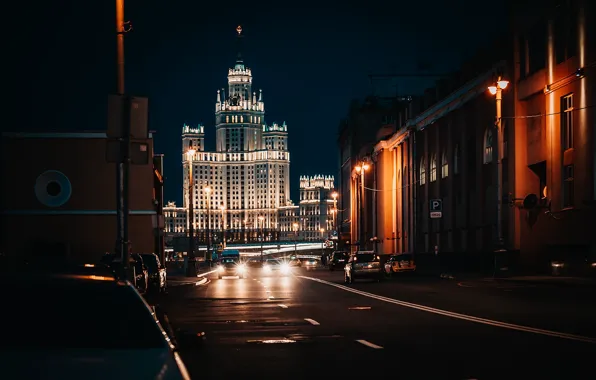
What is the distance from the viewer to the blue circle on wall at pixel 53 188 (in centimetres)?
6525

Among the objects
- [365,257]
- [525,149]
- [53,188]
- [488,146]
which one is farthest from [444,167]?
[53,188]

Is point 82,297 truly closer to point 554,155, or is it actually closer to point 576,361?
point 576,361

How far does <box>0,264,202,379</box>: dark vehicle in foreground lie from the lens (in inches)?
217

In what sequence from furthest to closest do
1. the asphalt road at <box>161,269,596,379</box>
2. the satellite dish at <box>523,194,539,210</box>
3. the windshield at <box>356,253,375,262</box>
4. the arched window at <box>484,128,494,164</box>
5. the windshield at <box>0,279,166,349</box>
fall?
the arched window at <box>484,128,494,164</box>, the satellite dish at <box>523,194,539,210</box>, the windshield at <box>356,253,375,262</box>, the asphalt road at <box>161,269,596,379</box>, the windshield at <box>0,279,166,349</box>

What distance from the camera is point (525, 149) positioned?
57.7 meters

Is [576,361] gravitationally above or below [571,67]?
below

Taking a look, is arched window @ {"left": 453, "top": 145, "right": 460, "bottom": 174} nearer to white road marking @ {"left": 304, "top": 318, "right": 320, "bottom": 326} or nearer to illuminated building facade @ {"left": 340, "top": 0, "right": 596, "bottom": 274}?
illuminated building facade @ {"left": 340, "top": 0, "right": 596, "bottom": 274}

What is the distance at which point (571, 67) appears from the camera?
4906 cm

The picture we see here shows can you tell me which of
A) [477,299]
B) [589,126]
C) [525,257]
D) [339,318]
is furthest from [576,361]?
[525,257]

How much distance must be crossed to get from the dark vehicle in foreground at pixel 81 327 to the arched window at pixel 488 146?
59618mm

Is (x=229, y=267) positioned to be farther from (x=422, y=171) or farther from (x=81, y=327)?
(x=81, y=327)

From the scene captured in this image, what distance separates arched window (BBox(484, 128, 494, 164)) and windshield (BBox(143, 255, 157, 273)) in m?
31.5

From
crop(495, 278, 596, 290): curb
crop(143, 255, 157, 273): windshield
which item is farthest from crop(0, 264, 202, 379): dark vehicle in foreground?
crop(495, 278, 596, 290): curb

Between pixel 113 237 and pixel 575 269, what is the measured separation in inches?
1299
